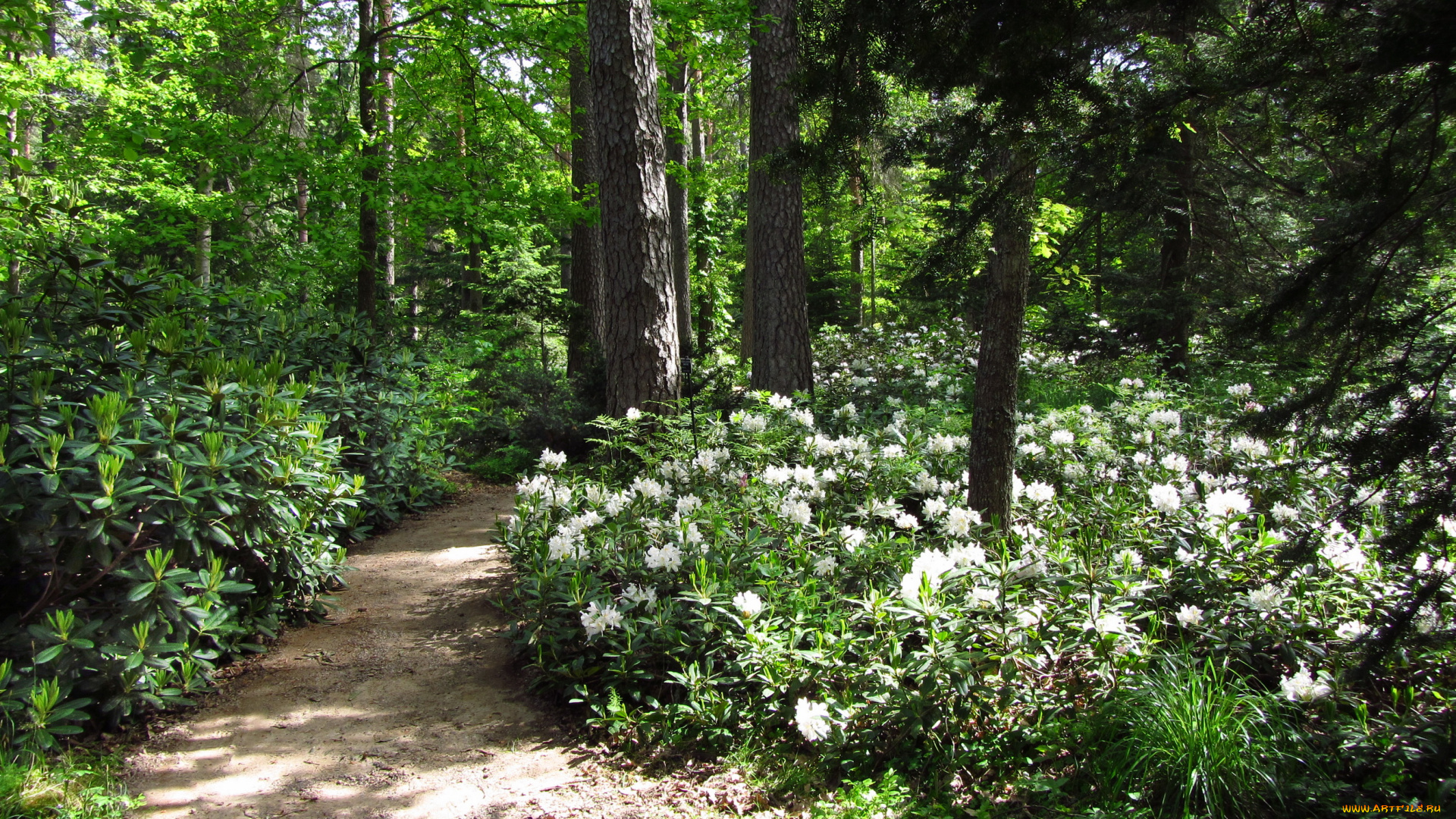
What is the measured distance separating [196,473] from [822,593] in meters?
3.01

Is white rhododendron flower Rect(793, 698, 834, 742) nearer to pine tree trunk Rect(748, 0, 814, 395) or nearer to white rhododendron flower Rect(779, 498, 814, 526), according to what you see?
white rhododendron flower Rect(779, 498, 814, 526)

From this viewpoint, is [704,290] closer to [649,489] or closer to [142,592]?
[649,489]

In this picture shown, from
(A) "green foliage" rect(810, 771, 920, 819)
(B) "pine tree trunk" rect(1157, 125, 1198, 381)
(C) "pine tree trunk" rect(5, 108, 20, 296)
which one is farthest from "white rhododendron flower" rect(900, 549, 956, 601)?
(B) "pine tree trunk" rect(1157, 125, 1198, 381)

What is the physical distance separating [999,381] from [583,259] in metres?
7.62

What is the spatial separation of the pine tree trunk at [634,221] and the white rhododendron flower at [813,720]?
3.72 meters

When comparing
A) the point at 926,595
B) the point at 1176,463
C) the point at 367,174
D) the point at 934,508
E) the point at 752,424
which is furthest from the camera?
the point at 367,174

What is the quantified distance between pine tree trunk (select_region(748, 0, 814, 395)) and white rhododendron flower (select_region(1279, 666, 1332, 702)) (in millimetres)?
5626

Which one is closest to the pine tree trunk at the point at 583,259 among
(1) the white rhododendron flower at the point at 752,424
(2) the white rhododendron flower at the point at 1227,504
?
(1) the white rhododendron flower at the point at 752,424

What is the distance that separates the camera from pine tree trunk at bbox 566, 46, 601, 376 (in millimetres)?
10109

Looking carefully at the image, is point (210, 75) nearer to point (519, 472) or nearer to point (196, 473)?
point (519, 472)

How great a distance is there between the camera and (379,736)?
3355 millimetres

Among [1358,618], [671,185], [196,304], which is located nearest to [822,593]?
[1358,618]

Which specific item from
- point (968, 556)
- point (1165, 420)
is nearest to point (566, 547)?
point (968, 556)

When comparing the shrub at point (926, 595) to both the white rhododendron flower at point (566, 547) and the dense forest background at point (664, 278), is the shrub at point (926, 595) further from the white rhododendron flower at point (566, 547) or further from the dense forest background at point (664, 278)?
the dense forest background at point (664, 278)
